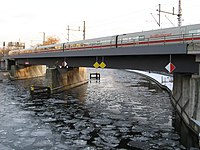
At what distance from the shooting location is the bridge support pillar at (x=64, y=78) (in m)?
42.5

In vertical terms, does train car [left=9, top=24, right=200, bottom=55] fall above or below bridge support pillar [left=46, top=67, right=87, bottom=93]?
above

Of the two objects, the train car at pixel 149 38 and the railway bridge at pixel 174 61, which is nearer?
the railway bridge at pixel 174 61

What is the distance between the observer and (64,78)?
47.2 meters

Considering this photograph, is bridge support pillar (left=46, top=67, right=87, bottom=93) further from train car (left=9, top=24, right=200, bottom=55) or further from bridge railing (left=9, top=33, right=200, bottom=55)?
train car (left=9, top=24, right=200, bottom=55)

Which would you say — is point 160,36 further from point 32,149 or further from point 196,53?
point 32,149

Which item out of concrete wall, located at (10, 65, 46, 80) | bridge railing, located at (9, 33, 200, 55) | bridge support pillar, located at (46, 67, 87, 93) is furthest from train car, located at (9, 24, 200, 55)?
concrete wall, located at (10, 65, 46, 80)

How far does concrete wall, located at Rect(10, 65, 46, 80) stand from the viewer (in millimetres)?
69706

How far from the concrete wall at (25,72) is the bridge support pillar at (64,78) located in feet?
78.0

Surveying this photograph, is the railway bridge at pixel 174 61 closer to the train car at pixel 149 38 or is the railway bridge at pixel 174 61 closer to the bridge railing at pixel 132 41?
the bridge railing at pixel 132 41

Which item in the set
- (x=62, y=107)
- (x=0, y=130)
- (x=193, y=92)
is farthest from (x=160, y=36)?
(x=0, y=130)

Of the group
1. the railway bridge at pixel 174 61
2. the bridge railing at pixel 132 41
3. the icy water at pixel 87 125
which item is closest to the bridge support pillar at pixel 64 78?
the bridge railing at pixel 132 41

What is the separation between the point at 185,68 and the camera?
1914 cm

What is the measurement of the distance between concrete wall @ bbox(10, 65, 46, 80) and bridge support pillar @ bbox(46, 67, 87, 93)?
78.0 ft

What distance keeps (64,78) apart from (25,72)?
30.5 meters
